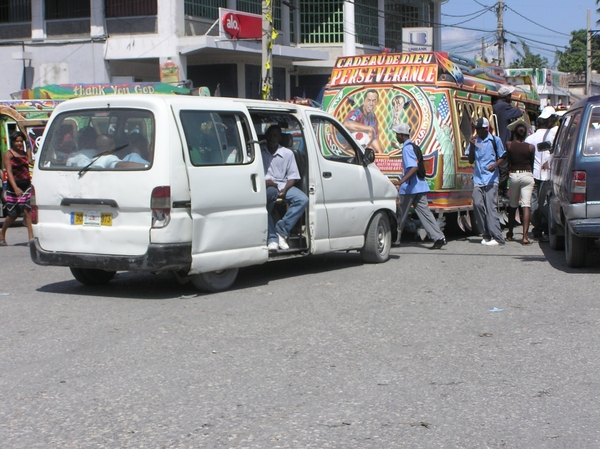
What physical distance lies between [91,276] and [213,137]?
2033 millimetres

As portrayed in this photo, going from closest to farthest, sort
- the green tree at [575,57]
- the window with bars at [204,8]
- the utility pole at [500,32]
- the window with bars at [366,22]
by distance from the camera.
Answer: the window with bars at [204,8] → the window with bars at [366,22] → the utility pole at [500,32] → the green tree at [575,57]

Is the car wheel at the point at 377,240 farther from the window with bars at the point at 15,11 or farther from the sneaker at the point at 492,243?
the window with bars at the point at 15,11

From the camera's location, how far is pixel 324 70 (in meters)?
33.1

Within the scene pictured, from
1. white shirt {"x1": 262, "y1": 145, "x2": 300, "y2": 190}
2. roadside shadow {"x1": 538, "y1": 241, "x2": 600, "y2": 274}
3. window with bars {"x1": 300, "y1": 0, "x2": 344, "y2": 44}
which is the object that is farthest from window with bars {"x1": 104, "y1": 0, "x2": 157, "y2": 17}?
white shirt {"x1": 262, "y1": 145, "x2": 300, "y2": 190}

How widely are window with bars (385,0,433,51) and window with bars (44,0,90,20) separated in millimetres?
14141

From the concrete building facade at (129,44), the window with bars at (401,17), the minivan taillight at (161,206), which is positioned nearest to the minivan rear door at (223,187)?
the minivan taillight at (161,206)

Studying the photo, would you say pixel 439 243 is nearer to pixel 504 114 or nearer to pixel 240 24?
pixel 504 114

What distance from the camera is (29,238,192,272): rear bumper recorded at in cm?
764

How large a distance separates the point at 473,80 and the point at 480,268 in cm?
485

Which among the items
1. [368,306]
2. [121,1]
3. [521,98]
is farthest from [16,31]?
[368,306]

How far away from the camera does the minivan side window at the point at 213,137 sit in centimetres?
791

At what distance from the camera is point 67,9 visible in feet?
90.3

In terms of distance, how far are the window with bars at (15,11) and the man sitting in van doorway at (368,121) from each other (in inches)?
746

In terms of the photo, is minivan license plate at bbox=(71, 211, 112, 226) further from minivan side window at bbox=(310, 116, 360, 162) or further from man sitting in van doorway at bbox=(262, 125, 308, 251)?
minivan side window at bbox=(310, 116, 360, 162)
